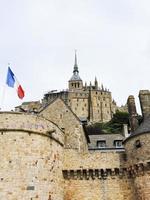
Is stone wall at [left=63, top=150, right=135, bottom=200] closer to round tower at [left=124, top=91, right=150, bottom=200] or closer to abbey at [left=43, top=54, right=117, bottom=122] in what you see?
round tower at [left=124, top=91, right=150, bottom=200]

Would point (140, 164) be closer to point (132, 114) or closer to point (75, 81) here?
point (132, 114)

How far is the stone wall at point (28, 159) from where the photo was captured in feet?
54.1

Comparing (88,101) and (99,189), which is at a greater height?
(88,101)

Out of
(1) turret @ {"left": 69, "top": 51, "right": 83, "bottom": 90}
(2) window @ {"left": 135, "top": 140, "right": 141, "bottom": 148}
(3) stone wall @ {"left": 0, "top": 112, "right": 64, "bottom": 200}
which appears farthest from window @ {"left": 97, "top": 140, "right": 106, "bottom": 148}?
(1) turret @ {"left": 69, "top": 51, "right": 83, "bottom": 90}

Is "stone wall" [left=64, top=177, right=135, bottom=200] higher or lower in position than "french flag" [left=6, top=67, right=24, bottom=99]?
lower

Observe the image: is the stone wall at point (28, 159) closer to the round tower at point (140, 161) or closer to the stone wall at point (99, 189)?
the stone wall at point (99, 189)

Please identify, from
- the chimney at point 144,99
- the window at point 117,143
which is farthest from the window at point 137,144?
the window at point 117,143

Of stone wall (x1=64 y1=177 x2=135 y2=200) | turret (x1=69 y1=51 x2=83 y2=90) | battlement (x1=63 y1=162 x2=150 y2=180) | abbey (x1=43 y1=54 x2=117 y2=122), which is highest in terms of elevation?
turret (x1=69 y1=51 x2=83 y2=90)

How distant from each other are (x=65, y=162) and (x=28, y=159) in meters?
4.15

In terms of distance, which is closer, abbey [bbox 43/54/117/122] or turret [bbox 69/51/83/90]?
abbey [bbox 43/54/117/122]

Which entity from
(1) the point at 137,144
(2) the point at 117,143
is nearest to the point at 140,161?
(1) the point at 137,144

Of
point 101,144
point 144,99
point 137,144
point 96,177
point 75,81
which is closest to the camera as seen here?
point 137,144

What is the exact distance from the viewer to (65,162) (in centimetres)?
2086

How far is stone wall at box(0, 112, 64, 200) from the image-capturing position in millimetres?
16500
